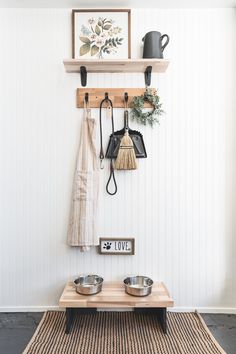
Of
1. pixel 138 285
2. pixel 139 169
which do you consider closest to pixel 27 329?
pixel 138 285

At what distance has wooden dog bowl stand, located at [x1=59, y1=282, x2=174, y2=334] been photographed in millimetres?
1621

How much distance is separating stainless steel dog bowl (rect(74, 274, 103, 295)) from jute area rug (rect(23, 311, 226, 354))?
0.70 feet

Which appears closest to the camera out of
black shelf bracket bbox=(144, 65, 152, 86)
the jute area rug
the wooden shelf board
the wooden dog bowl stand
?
the jute area rug

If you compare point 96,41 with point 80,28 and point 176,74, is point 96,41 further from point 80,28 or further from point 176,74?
point 176,74

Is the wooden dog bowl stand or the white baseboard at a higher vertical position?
the wooden dog bowl stand

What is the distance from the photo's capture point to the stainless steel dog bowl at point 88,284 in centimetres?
170

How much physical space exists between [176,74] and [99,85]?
53cm

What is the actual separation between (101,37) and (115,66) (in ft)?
0.80

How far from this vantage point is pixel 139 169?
1.90 m

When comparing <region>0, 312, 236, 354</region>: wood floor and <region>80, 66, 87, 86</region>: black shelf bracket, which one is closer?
<region>0, 312, 236, 354</region>: wood floor

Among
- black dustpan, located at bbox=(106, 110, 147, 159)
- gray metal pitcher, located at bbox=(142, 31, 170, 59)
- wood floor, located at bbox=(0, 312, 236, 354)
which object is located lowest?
wood floor, located at bbox=(0, 312, 236, 354)

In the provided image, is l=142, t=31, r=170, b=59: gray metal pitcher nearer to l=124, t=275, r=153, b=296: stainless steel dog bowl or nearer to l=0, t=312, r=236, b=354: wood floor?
l=124, t=275, r=153, b=296: stainless steel dog bowl

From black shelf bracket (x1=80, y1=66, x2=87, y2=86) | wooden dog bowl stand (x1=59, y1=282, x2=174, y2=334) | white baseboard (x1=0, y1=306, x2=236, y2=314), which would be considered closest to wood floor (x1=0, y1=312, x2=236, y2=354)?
white baseboard (x1=0, y1=306, x2=236, y2=314)

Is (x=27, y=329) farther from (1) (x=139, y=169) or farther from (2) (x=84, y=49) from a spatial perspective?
(2) (x=84, y=49)
